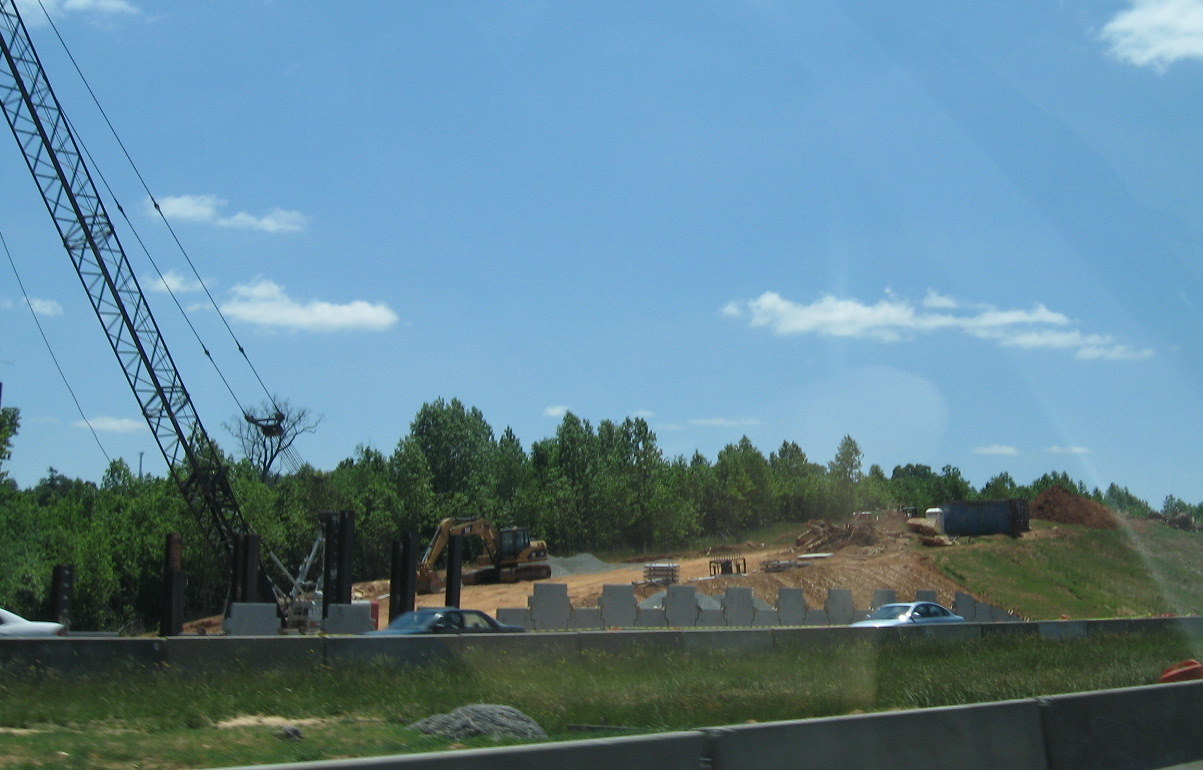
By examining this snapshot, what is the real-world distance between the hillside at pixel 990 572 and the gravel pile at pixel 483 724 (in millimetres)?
44557

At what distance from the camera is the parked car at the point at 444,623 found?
76.1ft

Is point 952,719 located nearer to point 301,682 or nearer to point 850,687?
point 850,687

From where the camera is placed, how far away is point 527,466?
142 metres

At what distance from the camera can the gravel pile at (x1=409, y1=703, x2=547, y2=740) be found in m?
12.1

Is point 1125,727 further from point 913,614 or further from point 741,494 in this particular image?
point 741,494

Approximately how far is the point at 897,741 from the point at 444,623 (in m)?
15.6

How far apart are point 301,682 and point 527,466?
126884 millimetres

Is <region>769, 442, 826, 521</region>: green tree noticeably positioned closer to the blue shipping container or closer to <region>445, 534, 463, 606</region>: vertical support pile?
the blue shipping container

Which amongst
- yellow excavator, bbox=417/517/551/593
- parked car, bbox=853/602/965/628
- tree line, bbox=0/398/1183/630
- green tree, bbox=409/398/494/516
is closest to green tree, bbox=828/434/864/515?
tree line, bbox=0/398/1183/630

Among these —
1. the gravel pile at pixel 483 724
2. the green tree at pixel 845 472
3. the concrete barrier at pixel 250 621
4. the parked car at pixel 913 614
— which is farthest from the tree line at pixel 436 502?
the gravel pile at pixel 483 724

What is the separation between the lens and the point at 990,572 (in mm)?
67375

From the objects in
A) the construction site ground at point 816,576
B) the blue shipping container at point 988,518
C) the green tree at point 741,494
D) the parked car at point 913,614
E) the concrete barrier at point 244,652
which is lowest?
the parked car at point 913,614

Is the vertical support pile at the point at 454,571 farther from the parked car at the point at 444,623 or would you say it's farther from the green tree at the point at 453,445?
the green tree at the point at 453,445

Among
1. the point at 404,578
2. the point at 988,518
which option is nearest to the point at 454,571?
the point at 404,578
